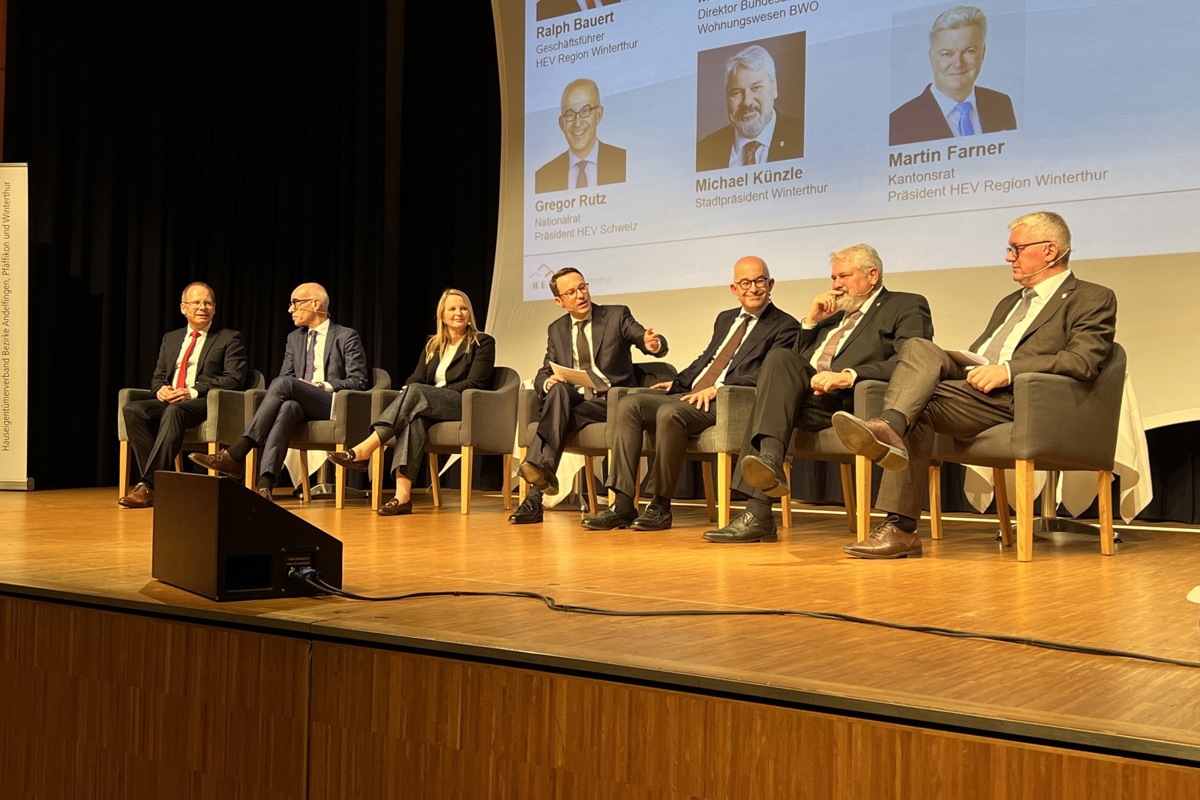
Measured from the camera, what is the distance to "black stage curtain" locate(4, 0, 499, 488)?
674 centimetres

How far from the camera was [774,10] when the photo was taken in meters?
5.21

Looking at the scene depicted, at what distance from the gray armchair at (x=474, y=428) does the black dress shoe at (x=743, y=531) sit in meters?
1.55

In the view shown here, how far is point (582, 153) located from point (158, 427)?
263cm

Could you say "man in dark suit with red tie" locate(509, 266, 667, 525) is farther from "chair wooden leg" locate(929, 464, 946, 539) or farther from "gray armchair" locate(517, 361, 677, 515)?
"chair wooden leg" locate(929, 464, 946, 539)

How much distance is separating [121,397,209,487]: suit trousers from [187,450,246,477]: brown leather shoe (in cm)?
44

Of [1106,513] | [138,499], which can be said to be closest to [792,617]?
[1106,513]

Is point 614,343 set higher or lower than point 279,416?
higher

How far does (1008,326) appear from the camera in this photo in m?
3.53

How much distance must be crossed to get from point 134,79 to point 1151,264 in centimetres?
608

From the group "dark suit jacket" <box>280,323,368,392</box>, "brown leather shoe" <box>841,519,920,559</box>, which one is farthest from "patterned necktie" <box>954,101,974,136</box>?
"dark suit jacket" <box>280,323,368,392</box>

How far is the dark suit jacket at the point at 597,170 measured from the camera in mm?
5801

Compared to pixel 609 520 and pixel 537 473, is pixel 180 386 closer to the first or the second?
pixel 537 473

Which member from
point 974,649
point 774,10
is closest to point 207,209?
point 774,10

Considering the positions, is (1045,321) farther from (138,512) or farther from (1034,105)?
(138,512)
